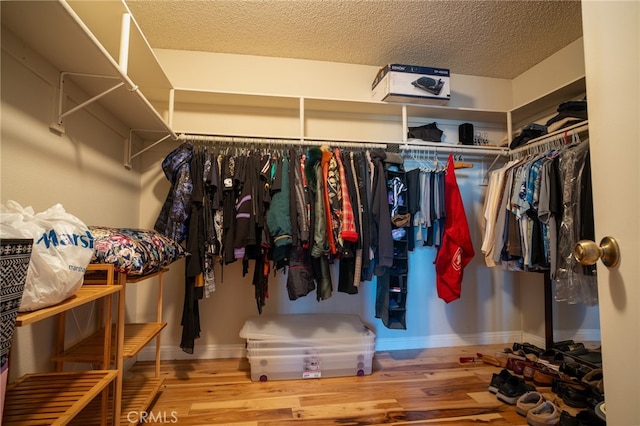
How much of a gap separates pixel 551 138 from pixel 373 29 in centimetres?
140

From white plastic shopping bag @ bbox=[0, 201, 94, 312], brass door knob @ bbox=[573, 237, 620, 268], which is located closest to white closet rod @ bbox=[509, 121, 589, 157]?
brass door knob @ bbox=[573, 237, 620, 268]

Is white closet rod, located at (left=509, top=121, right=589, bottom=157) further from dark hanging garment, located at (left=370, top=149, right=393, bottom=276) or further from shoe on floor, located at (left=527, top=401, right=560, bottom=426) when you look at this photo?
shoe on floor, located at (left=527, top=401, right=560, bottom=426)

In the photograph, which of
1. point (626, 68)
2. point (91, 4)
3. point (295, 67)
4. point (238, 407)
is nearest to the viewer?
point (626, 68)

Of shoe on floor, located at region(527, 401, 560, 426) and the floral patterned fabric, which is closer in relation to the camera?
the floral patterned fabric

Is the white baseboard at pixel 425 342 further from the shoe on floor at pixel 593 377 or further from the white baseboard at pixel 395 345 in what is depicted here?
the shoe on floor at pixel 593 377

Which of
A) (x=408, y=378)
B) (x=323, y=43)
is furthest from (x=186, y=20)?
(x=408, y=378)

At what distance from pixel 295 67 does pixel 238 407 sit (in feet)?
7.76

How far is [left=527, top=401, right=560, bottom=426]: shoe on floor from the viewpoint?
1345 mm

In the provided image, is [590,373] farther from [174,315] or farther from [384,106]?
[174,315]

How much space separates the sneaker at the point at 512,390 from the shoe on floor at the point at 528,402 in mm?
49

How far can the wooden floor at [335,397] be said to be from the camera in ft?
4.67

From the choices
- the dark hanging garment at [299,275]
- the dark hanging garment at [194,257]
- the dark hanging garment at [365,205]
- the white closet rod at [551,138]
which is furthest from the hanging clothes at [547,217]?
the dark hanging garment at [194,257]

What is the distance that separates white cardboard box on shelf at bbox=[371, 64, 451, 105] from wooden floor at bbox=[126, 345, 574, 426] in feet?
6.41

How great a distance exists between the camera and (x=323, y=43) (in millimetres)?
2105
